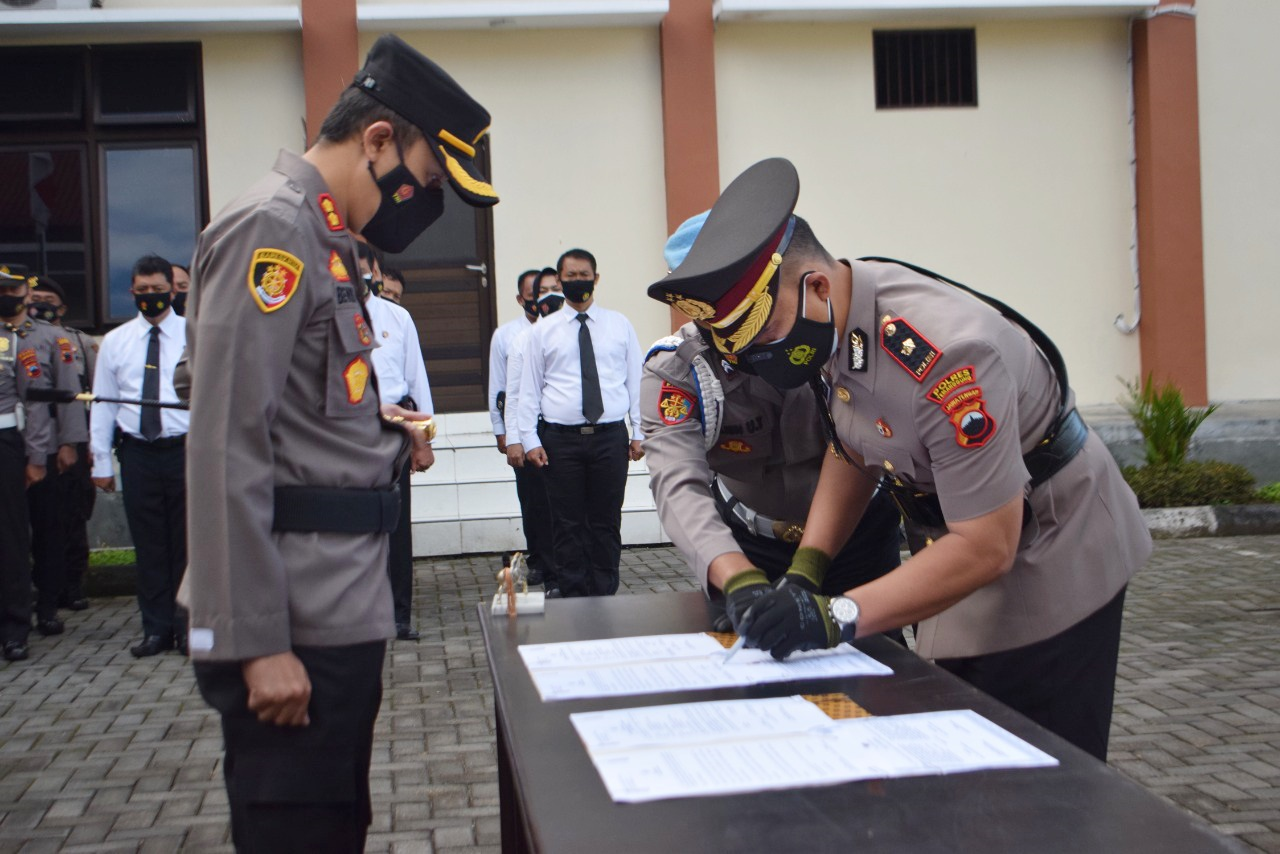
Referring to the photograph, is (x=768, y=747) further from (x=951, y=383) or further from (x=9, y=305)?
(x=9, y=305)

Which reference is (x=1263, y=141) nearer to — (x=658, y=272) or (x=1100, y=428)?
(x=1100, y=428)

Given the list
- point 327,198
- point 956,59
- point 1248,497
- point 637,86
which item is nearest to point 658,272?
point 637,86

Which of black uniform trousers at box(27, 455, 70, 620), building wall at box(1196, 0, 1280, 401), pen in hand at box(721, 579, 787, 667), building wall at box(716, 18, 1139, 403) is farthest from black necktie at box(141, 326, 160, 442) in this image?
building wall at box(1196, 0, 1280, 401)

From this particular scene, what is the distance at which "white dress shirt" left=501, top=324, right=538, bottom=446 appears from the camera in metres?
7.15

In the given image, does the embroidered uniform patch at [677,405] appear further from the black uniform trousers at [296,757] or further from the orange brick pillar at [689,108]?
the orange brick pillar at [689,108]

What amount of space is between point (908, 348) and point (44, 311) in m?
7.19

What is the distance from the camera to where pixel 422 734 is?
15.3ft

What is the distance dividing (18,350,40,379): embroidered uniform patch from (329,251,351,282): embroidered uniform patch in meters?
5.17

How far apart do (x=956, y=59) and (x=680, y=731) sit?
31.6 ft

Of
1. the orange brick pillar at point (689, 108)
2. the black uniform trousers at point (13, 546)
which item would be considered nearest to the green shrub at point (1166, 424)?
the orange brick pillar at point (689, 108)

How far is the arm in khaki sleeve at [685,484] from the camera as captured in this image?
261cm

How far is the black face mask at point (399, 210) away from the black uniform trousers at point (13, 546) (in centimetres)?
490

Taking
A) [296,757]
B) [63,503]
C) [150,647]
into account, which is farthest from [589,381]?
[296,757]

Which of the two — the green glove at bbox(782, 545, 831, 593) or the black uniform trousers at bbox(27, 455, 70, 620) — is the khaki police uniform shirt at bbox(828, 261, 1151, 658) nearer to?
the green glove at bbox(782, 545, 831, 593)
